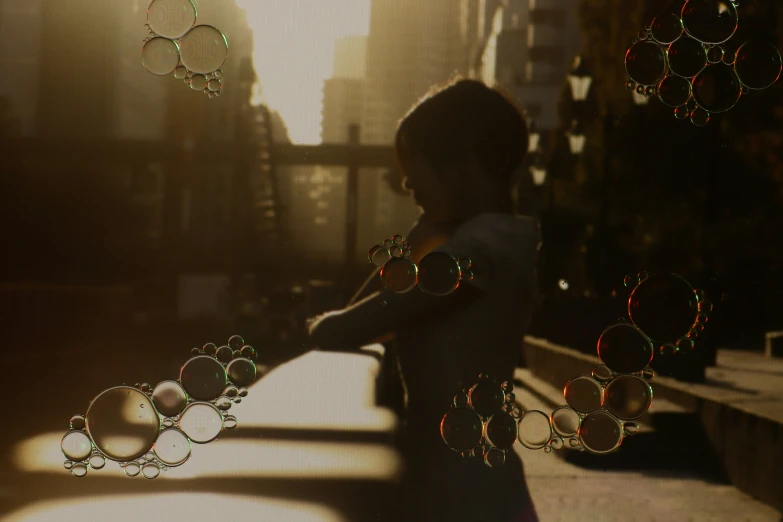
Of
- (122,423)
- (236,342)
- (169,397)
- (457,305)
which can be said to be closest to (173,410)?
(169,397)

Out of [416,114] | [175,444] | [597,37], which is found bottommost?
[175,444]

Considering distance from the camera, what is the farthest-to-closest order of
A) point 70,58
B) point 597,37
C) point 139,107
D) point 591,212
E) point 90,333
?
point 591,212 → point 597,37 → point 70,58 → point 90,333 → point 139,107

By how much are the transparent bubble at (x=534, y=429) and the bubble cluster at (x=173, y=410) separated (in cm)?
72

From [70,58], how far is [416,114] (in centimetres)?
176

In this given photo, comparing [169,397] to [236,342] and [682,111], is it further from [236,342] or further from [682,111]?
[682,111]

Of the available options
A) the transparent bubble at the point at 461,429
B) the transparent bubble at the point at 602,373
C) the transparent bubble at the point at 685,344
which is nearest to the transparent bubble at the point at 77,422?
the transparent bubble at the point at 461,429

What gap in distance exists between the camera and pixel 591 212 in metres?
4.72

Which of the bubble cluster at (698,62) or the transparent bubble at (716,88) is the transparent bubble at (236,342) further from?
the transparent bubble at (716,88)

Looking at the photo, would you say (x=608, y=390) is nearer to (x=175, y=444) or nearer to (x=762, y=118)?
(x=175, y=444)

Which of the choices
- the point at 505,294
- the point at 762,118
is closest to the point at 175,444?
the point at 505,294

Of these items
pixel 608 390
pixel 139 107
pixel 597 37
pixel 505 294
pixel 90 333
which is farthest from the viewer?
pixel 597 37

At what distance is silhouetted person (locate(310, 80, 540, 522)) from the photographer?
1.59 metres

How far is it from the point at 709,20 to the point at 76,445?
2.04m

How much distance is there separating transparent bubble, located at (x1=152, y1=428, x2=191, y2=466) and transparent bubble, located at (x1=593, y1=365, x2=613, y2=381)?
3.59 ft
